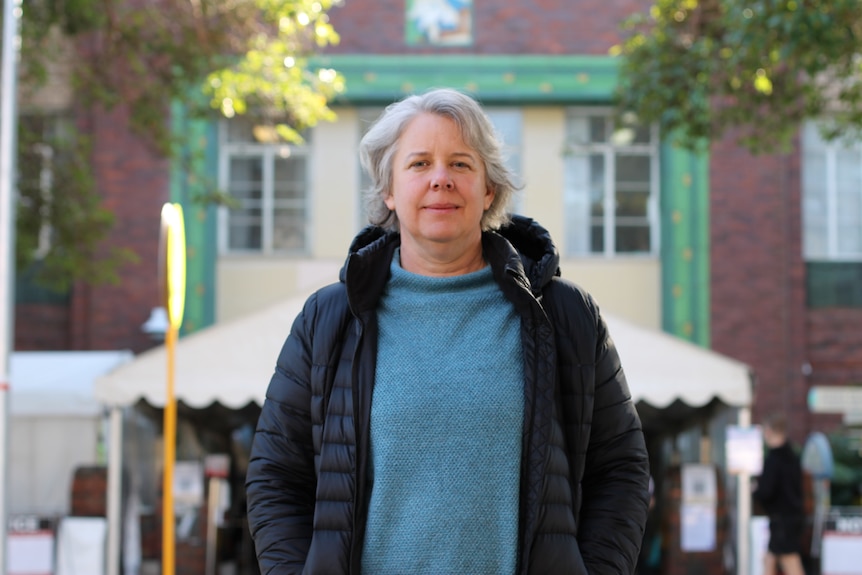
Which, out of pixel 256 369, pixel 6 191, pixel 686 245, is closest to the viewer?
A: pixel 6 191

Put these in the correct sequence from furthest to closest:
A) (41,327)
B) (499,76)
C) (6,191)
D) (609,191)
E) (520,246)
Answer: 1. (609,191)
2. (499,76)
3. (41,327)
4. (6,191)
5. (520,246)

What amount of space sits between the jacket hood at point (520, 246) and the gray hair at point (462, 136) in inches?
1.4

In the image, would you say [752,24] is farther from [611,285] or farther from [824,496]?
[611,285]

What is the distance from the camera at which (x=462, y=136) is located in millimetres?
2961

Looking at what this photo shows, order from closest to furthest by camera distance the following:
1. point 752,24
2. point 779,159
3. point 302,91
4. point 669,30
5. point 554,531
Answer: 1. point 554,531
2. point 752,24
3. point 669,30
4. point 302,91
5. point 779,159

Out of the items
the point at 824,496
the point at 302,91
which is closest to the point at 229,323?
the point at 302,91

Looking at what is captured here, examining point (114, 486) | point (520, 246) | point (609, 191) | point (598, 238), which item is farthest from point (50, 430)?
point (520, 246)

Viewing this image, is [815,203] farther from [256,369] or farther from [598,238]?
[256,369]

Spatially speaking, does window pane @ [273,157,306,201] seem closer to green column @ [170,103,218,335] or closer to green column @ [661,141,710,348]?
green column @ [170,103,218,335]

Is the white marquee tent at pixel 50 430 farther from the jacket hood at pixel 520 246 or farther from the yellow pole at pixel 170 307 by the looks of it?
the jacket hood at pixel 520 246

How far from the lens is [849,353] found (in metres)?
19.0

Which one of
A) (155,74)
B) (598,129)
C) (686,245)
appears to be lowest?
(686,245)

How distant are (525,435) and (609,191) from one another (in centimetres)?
1678

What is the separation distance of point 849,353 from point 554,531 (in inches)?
676
